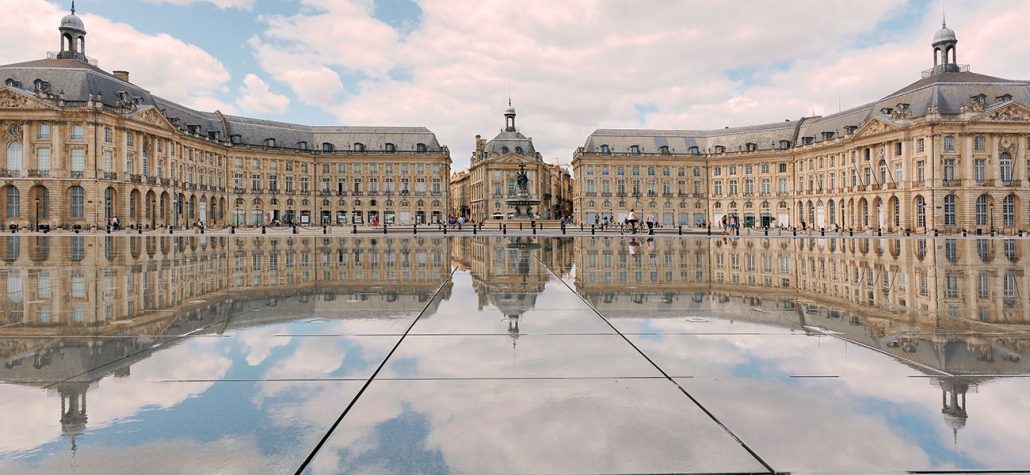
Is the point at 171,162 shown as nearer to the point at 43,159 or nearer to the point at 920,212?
the point at 43,159

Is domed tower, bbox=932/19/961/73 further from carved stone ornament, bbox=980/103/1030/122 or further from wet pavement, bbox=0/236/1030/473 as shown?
wet pavement, bbox=0/236/1030/473

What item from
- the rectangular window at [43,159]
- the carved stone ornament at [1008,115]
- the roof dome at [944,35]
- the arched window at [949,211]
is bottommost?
the arched window at [949,211]

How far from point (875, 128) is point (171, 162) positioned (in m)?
84.1

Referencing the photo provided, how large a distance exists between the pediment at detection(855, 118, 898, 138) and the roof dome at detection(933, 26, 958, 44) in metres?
15.9

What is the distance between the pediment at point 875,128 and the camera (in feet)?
208

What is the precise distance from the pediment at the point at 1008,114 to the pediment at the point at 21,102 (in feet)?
311

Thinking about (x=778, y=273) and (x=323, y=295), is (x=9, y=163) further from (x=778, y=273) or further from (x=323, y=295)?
(x=778, y=273)

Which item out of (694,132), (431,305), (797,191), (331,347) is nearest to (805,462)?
(331,347)

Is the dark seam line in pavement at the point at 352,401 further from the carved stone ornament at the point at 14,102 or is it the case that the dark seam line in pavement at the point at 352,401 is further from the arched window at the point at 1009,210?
the arched window at the point at 1009,210

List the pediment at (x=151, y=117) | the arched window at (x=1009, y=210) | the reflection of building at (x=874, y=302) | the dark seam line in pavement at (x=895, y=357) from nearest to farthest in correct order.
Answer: the dark seam line in pavement at (x=895, y=357) → the reflection of building at (x=874, y=302) → the arched window at (x=1009, y=210) → the pediment at (x=151, y=117)

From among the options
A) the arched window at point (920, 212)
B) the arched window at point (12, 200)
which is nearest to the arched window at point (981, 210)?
the arched window at point (920, 212)

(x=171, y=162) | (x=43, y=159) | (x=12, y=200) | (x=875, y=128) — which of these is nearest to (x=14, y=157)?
(x=43, y=159)

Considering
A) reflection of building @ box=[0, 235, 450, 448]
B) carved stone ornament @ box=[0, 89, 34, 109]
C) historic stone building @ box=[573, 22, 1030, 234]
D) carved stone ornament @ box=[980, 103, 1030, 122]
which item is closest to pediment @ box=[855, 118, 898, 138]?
historic stone building @ box=[573, 22, 1030, 234]

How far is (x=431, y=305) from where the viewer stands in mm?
8812
